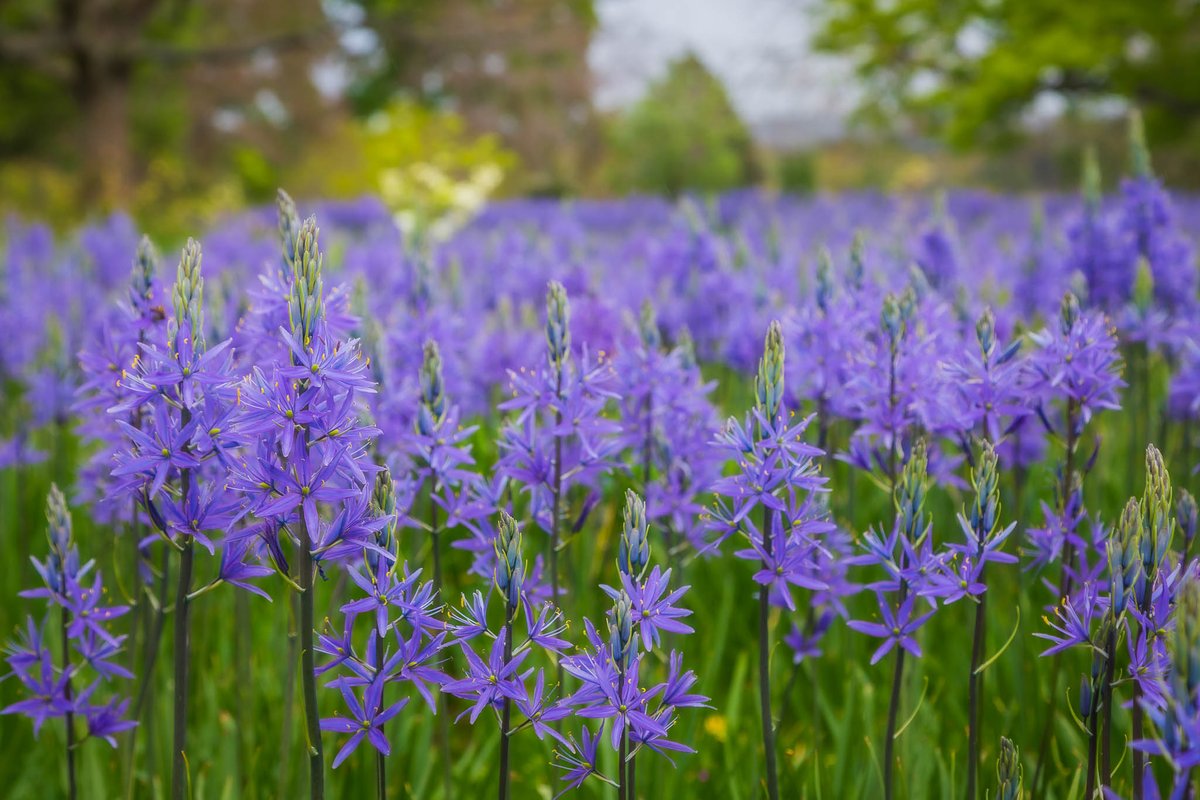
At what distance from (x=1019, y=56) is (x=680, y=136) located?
703cm

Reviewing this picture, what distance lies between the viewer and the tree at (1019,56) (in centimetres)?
1872

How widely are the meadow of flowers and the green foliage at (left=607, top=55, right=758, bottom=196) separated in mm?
17807

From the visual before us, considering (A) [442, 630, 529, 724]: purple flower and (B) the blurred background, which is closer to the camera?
(A) [442, 630, 529, 724]: purple flower

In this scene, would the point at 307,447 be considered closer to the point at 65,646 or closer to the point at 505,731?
the point at 505,731

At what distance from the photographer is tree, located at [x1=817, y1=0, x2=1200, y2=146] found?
1872 centimetres

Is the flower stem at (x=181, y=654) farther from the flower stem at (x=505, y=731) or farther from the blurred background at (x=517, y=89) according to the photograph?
the blurred background at (x=517, y=89)

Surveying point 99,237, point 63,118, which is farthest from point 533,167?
point 99,237

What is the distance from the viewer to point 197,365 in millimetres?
1572

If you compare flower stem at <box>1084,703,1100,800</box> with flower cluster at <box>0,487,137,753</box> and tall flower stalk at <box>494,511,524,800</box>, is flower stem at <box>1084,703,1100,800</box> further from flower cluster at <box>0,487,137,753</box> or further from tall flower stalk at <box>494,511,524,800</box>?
flower cluster at <box>0,487,137,753</box>

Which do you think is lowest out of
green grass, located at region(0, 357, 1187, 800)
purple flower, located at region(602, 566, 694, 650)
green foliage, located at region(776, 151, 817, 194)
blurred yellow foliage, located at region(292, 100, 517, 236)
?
green grass, located at region(0, 357, 1187, 800)

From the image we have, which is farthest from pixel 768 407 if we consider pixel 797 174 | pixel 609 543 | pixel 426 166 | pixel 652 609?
pixel 797 174

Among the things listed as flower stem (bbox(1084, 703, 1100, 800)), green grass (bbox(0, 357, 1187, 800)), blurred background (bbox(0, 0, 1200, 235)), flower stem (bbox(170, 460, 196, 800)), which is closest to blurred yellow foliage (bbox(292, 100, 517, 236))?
blurred background (bbox(0, 0, 1200, 235))

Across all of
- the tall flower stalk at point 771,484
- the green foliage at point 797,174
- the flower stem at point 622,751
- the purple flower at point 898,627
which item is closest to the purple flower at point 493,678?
the flower stem at point 622,751

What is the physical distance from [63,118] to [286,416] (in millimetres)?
32153
